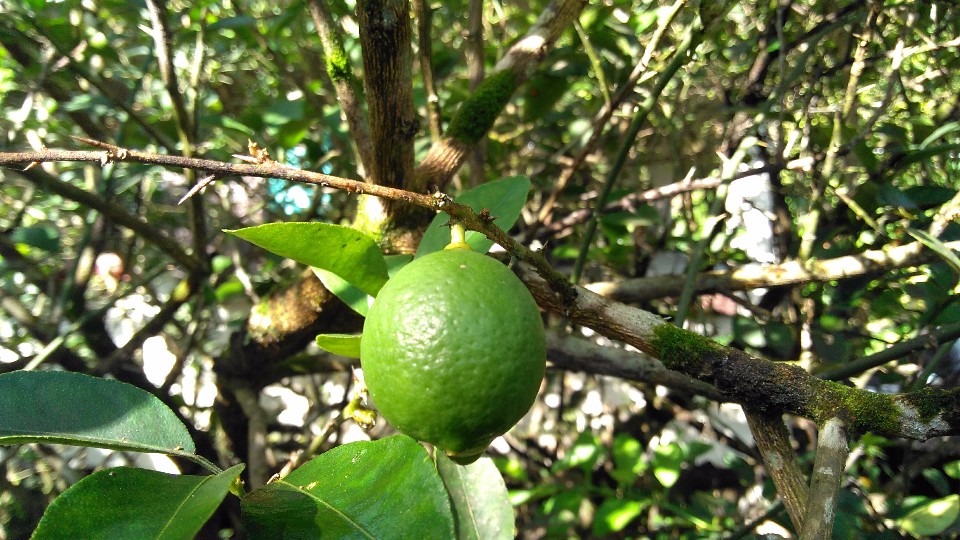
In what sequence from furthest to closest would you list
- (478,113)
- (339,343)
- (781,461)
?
(478,113) → (339,343) → (781,461)

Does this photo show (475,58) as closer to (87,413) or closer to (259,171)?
(259,171)

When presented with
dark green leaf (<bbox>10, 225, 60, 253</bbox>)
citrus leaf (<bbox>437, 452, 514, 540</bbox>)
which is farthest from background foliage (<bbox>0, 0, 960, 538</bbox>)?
citrus leaf (<bbox>437, 452, 514, 540</bbox>)

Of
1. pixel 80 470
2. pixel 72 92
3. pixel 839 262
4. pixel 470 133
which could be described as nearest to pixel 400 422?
pixel 470 133

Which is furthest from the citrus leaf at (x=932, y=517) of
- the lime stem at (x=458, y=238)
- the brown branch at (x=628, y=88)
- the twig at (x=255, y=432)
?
the twig at (x=255, y=432)

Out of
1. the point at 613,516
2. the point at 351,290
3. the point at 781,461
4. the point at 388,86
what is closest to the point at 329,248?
the point at 351,290

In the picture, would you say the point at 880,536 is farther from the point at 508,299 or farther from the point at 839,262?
the point at 508,299

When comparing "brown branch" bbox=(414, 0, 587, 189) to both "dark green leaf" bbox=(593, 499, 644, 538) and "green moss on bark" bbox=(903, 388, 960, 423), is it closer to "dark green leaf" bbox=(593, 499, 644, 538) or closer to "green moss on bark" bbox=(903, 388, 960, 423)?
"green moss on bark" bbox=(903, 388, 960, 423)

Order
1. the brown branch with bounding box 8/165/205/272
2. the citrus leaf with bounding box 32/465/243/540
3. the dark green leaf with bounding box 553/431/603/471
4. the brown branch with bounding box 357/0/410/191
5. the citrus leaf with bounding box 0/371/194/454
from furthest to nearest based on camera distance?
1. the dark green leaf with bounding box 553/431/603/471
2. the brown branch with bounding box 8/165/205/272
3. the brown branch with bounding box 357/0/410/191
4. the citrus leaf with bounding box 0/371/194/454
5. the citrus leaf with bounding box 32/465/243/540
